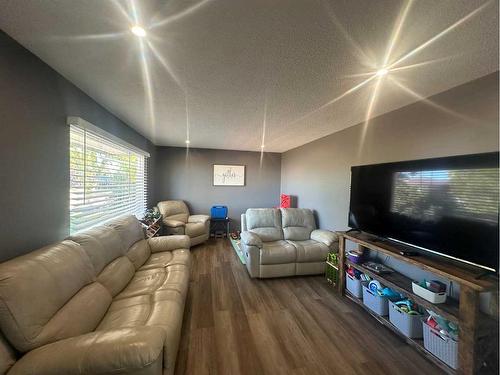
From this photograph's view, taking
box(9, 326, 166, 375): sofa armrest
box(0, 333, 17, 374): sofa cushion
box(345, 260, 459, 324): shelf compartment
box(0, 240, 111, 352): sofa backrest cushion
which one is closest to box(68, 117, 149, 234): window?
box(0, 240, 111, 352): sofa backrest cushion

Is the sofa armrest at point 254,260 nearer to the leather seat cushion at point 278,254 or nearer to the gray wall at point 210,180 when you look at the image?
the leather seat cushion at point 278,254

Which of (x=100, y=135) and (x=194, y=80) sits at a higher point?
(x=194, y=80)

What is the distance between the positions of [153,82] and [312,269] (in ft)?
Answer: 9.92


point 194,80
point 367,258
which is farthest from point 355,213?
point 194,80

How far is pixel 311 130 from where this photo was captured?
10.3 feet

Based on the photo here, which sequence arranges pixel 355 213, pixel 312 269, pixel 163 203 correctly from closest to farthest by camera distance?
pixel 355 213
pixel 312 269
pixel 163 203

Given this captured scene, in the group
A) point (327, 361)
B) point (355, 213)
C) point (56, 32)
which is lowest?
point (327, 361)

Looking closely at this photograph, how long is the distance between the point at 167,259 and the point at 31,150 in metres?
1.59

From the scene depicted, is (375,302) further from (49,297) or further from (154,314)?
(49,297)

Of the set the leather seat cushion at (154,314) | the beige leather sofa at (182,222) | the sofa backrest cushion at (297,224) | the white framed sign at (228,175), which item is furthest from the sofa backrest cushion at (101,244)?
the white framed sign at (228,175)

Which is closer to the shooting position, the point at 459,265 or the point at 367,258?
the point at 459,265

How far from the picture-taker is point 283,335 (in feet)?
5.77

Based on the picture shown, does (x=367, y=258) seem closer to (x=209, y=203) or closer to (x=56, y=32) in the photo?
(x=56, y=32)

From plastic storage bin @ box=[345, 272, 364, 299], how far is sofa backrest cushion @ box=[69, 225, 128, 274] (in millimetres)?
2609
